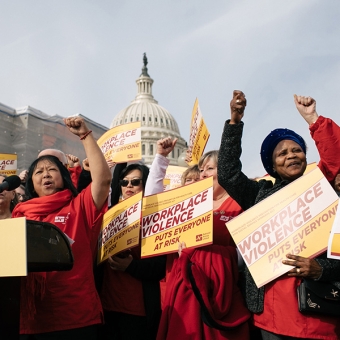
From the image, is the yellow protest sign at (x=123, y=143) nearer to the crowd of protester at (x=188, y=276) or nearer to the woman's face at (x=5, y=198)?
the woman's face at (x=5, y=198)

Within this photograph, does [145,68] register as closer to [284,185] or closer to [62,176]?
[62,176]

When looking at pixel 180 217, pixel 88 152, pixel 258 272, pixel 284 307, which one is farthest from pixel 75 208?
pixel 284 307

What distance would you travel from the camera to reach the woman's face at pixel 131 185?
3.58 m

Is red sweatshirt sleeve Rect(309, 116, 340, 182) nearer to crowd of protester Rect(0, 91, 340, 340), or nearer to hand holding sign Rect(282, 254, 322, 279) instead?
crowd of protester Rect(0, 91, 340, 340)

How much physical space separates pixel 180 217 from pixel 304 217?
2.82ft

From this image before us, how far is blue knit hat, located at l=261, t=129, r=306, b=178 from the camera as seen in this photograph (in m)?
2.73

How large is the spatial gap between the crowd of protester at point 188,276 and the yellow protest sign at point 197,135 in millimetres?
2074

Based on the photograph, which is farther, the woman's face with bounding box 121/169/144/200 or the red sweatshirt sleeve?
the woman's face with bounding box 121/169/144/200

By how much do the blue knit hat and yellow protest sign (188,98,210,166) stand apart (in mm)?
2344

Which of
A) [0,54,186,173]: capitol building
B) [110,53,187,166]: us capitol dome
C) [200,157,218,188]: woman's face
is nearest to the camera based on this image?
[200,157,218,188]: woman's face

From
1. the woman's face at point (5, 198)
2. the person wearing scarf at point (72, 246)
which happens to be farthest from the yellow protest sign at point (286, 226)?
the woman's face at point (5, 198)

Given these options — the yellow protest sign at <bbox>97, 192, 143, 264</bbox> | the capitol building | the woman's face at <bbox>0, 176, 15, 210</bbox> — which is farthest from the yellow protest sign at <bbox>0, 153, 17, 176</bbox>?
the capitol building

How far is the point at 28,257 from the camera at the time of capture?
167cm

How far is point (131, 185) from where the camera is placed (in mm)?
3604
